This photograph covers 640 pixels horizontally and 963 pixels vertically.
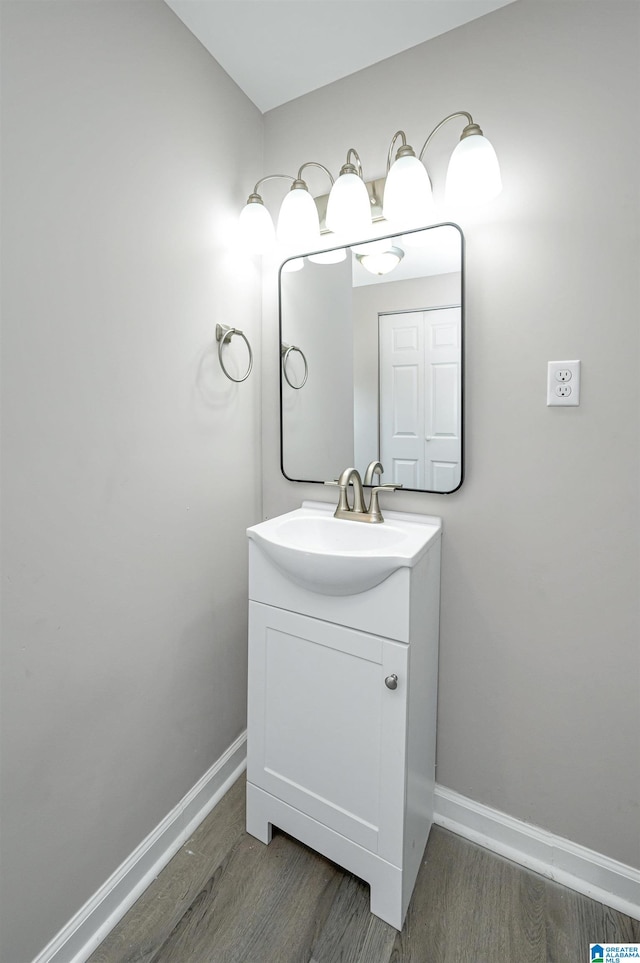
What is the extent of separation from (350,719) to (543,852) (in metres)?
0.71

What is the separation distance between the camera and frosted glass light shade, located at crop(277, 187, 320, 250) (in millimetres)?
1378

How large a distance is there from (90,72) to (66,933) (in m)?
1.94

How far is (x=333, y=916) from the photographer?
3.79 ft

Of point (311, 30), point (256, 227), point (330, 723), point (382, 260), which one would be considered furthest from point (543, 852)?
point (311, 30)

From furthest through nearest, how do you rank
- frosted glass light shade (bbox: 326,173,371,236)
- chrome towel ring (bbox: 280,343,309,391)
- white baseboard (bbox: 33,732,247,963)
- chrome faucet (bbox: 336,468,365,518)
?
chrome towel ring (bbox: 280,343,309,391), chrome faucet (bbox: 336,468,365,518), frosted glass light shade (bbox: 326,173,371,236), white baseboard (bbox: 33,732,247,963)

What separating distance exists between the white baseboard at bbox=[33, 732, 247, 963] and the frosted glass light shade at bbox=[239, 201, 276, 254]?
67.1 inches

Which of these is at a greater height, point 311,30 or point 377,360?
point 311,30

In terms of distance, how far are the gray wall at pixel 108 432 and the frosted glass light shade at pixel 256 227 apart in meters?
0.07

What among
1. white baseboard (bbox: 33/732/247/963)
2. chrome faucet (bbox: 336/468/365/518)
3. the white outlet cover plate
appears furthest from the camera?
chrome faucet (bbox: 336/468/365/518)

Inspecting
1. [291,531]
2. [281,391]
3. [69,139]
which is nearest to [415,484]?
[291,531]

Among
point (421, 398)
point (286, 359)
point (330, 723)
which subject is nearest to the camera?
point (330, 723)

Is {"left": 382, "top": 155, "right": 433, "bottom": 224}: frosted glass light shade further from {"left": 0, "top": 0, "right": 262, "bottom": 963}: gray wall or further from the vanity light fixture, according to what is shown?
{"left": 0, "top": 0, "right": 262, "bottom": 963}: gray wall

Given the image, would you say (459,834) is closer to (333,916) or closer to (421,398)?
(333,916)

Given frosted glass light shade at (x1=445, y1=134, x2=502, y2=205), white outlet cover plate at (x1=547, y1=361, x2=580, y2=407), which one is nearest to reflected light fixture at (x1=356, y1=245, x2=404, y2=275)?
frosted glass light shade at (x1=445, y1=134, x2=502, y2=205)
